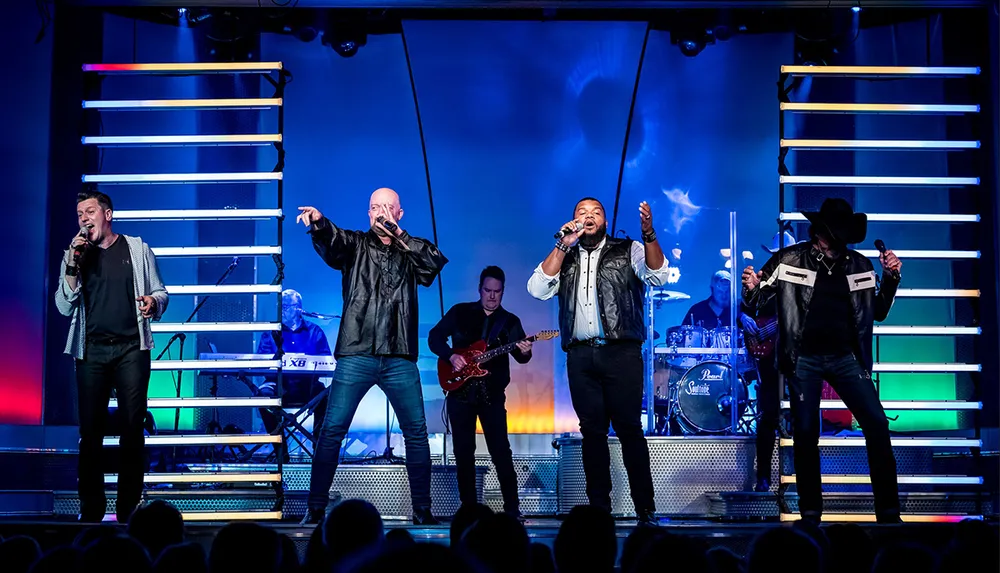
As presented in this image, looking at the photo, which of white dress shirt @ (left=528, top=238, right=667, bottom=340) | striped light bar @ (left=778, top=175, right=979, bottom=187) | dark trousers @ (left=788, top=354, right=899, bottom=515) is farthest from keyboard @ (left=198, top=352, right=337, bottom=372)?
dark trousers @ (left=788, top=354, right=899, bottom=515)

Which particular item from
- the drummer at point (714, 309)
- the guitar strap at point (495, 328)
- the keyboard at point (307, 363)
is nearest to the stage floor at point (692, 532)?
the guitar strap at point (495, 328)

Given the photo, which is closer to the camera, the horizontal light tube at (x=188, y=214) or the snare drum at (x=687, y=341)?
the horizontal light tube at (x=188, y=214)

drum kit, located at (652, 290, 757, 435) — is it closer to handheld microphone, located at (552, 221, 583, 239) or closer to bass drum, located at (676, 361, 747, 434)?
bass drum, located at (676, 361, 747, 434)

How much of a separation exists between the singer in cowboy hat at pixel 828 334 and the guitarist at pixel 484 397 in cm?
208

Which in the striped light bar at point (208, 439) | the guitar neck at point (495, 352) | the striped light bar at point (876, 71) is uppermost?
the striped light bar at point (876, 71)

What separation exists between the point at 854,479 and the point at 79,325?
221 inches

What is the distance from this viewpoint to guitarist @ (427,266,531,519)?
802 centimetres

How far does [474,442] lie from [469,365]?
0.58 m

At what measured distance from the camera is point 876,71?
845cm

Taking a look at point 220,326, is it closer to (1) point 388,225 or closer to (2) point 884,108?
(1) point 388,225

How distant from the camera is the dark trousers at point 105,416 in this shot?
22.0ft

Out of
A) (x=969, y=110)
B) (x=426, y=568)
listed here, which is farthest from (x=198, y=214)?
(x=426, y=568)

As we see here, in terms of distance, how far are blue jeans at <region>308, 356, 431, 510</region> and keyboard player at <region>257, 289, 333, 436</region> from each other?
3403mm

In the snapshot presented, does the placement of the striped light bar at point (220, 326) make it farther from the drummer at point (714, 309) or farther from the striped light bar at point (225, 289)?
the drummer at point (714, 309)
